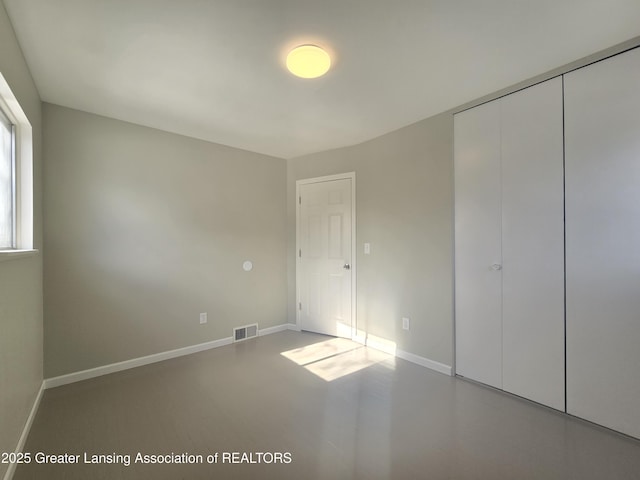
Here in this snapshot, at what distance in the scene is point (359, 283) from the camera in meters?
3.57

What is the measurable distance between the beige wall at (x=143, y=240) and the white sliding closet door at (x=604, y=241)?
3.18 metres

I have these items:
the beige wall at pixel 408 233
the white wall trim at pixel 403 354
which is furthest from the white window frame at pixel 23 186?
the white wall trim at pixel 403 354

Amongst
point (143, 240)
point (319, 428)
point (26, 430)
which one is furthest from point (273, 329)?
point (26, 430)

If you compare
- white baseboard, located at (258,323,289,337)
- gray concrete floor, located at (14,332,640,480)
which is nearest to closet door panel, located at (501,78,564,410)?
gray concrete floor, located at (14,332,640,480)

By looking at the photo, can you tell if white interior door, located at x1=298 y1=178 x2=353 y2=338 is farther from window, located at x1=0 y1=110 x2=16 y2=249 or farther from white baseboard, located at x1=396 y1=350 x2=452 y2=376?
window, located at x1=0 y1=110 x2=16 y2=249

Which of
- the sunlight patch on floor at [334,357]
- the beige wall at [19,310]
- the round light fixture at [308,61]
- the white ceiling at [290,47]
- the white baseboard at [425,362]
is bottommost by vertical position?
the sunlight patch on floor at [334,357]

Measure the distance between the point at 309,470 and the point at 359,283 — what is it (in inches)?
85.8

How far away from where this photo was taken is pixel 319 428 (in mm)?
1940

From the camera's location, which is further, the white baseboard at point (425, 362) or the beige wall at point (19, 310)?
the white baseboard at point (425, 362)

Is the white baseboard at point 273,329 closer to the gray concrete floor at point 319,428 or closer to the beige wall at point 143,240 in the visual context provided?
the beige wall at point 143,240

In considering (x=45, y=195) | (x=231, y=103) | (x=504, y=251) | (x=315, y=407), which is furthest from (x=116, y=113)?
(x=504, y=251)

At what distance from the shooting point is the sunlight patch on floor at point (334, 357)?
2797 millimetres

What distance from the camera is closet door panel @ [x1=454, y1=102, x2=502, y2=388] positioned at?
2422 mm

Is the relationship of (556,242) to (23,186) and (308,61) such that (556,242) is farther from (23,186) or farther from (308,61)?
(23,186)
